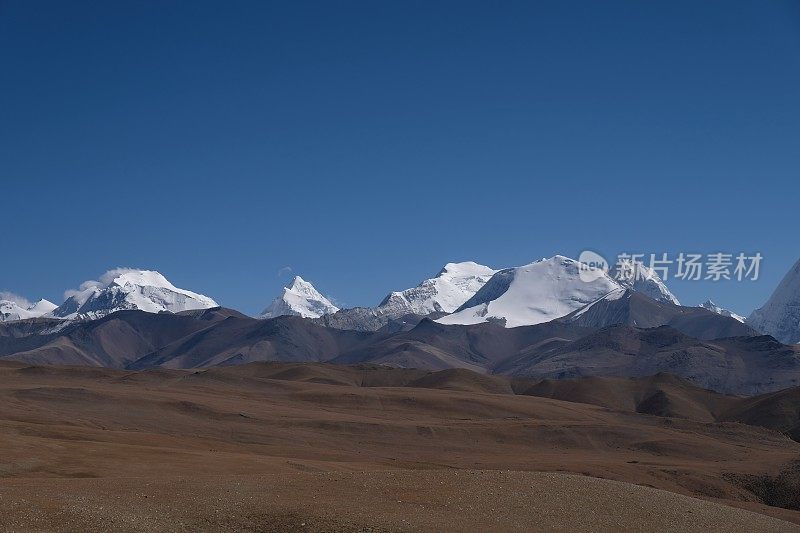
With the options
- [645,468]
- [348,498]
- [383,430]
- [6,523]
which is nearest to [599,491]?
[348,498]

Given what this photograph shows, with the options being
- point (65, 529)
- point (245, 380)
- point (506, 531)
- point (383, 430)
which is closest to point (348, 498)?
point (506, 531)

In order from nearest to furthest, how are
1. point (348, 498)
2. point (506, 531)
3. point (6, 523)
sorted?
point (6, 523) < point (506, 531) < point (348, 498)

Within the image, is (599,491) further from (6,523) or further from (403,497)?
(6,523)

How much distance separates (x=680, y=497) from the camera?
4831 centimetres

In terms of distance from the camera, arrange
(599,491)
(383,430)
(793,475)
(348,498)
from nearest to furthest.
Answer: (348,498) < (599,491) < (793,475) < (383,430)

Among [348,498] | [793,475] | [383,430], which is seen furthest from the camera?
[383,430]

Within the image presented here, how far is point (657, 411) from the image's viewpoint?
176250 mm

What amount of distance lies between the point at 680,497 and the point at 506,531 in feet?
47.9

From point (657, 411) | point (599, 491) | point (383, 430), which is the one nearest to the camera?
point (599, 491)

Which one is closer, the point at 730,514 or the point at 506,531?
the point at 506,531

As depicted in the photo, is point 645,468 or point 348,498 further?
point 645,468

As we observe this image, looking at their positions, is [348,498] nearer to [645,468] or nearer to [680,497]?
[680,497]

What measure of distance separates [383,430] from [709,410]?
302 ft

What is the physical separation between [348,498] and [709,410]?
6086 inches
